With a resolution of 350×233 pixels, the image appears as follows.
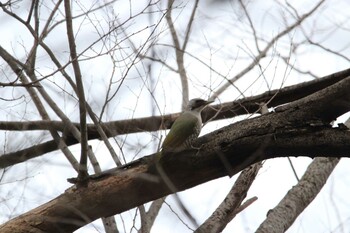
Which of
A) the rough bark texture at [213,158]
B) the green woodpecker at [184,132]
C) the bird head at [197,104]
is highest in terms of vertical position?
the bird head at [197,104]

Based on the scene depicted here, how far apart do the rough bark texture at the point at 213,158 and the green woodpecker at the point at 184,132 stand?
0.26m

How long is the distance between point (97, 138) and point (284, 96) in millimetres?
2243

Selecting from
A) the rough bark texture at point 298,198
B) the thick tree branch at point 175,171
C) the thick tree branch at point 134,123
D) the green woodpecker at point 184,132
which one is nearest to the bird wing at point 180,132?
the green woodpecker at point 184,132

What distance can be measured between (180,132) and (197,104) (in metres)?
1.09

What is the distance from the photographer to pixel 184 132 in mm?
5504

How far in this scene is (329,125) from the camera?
14.0ft

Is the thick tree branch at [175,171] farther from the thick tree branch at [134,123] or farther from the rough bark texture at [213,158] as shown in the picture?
the thick tree branch at [134,123]

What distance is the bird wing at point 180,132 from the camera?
5266mm

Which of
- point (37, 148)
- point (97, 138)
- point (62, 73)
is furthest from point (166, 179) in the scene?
point (37, 148)

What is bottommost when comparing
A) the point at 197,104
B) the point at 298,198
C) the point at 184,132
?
the point at 298,198

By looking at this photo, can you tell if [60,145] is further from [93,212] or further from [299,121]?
[299,121]

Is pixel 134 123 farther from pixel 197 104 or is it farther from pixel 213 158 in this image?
pixel 213 158

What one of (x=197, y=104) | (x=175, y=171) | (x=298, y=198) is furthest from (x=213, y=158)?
(x=298, y=198)

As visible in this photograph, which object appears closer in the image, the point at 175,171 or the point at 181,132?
the point at 175,171
